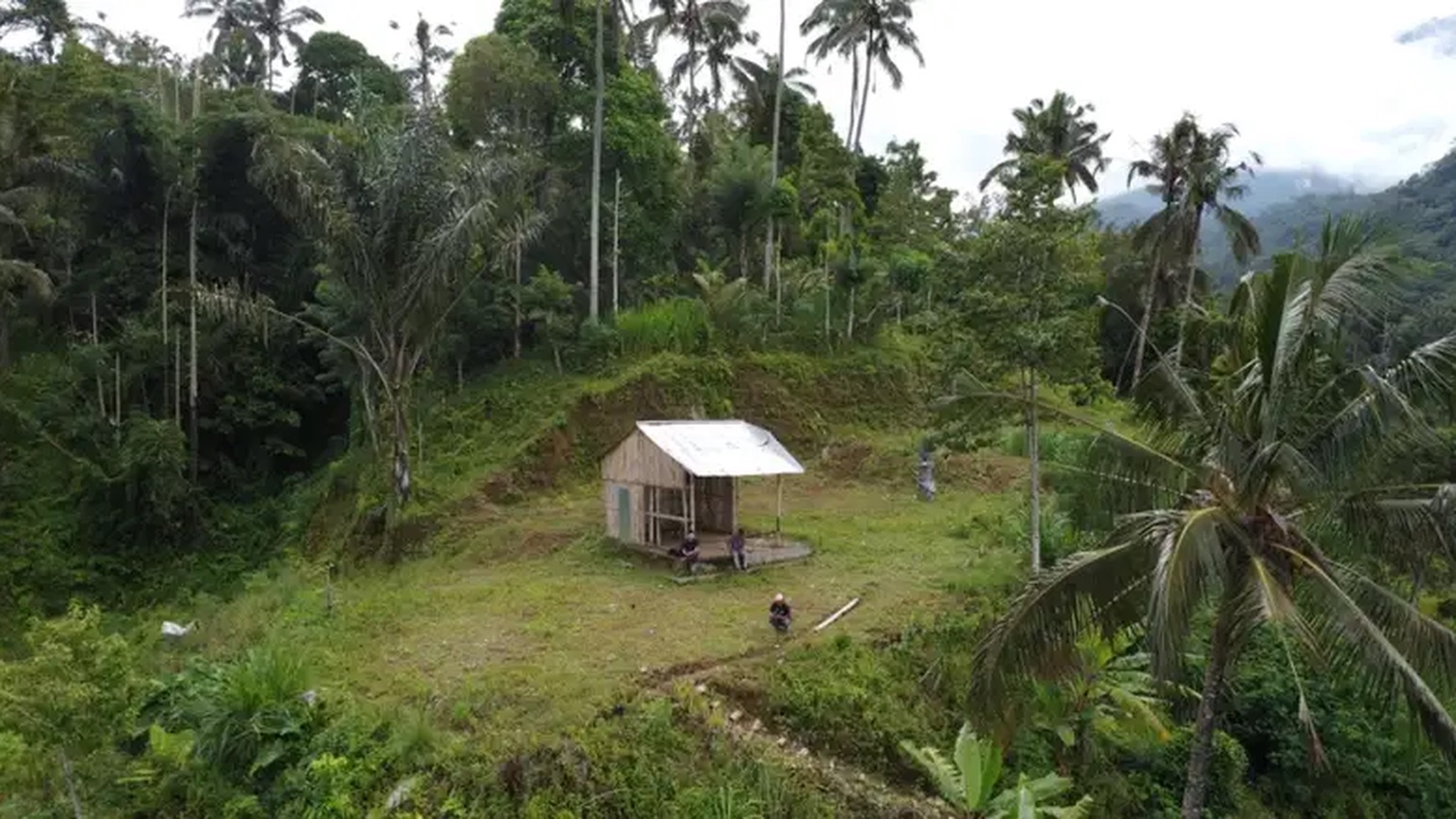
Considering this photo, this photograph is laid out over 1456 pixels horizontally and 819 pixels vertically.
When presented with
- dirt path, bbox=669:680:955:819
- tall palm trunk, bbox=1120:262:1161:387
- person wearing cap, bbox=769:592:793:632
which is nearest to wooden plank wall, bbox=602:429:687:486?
person wearing cap, bbox=769:592:793:632

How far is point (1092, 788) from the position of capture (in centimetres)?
1217

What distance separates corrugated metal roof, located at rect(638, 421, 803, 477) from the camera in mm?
15711

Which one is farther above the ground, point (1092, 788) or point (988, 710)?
point (988, 710)

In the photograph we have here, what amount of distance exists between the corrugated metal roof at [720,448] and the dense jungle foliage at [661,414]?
179cm

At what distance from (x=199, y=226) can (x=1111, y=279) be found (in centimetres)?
3107

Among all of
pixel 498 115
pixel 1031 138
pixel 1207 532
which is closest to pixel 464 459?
pixel 498 115

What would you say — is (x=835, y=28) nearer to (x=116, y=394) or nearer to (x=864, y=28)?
(x=864, y=28)

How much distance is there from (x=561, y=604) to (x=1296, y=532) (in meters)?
9.69

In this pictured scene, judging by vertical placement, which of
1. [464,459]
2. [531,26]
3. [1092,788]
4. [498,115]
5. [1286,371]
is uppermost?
[531,26]

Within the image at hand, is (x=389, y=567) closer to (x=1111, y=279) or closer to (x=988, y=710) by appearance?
(x=988, y=710)

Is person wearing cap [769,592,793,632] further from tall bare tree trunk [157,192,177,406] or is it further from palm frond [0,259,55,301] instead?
tall bare tree trunk [157,192,177,406]

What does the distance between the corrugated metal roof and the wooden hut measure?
0.6 inches

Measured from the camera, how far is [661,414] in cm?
2342

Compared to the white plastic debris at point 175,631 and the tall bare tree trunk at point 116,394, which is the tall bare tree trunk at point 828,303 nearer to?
the white plastic debris at point 175,631
